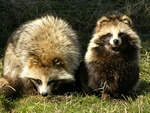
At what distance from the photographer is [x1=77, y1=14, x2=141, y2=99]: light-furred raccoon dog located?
5.85 metres

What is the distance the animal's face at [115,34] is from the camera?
19.0 ft

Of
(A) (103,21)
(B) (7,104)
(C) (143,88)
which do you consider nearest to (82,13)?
(C) (143,88)

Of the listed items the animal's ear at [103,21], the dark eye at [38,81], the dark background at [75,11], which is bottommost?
the dark eye at [38,81]

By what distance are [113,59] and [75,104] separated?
2.45 feet

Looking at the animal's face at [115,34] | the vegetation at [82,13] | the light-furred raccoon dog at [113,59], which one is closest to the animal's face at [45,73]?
the light-furred raccoon dog at [113,59]

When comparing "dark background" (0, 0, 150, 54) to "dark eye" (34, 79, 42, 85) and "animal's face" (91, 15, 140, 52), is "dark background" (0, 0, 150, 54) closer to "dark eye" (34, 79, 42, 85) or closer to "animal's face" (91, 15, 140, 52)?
"animal's face" (91, 15, 140, 52)

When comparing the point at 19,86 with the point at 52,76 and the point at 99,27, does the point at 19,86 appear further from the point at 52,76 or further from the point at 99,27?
the point at 99,27

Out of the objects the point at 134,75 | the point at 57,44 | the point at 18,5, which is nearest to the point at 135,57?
the point at 134,75

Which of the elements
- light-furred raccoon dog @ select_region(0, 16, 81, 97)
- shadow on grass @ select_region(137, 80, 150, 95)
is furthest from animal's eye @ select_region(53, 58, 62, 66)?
shadow on grass @ select_region(137, 80, 150, 95)

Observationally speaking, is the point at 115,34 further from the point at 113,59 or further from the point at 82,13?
the point at 82,13

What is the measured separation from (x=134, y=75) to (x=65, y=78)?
865mm

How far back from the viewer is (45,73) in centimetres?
586

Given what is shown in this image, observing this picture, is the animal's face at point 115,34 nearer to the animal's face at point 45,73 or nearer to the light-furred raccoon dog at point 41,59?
the light-furred raccoon dog at point 41,59

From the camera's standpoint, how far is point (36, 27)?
6.25 meters
